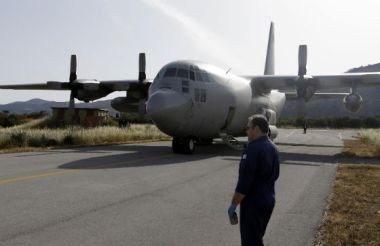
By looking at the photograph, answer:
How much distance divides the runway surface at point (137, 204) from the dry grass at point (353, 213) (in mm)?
259

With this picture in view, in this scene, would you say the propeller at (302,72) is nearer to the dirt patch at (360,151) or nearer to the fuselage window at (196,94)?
the dirt patch at (360,151)

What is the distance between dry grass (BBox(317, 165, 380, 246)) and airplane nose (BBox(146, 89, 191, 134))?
24.3 feet

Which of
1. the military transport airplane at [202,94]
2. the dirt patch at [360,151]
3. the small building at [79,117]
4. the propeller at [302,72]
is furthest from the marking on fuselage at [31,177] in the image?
the small building at [79,117]

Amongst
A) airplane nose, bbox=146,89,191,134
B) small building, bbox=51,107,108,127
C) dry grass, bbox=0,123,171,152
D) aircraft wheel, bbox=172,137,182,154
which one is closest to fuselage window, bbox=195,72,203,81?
airplane nose, bbox=146,89,191,134

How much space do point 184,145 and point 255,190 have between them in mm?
15501

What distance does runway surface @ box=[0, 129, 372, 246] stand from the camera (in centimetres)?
621

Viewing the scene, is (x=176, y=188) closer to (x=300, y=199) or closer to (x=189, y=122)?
(x=300, y=199)

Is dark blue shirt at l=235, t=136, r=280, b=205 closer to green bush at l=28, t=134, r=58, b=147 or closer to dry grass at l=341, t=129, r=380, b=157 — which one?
dry grass at l=341, t=129, r=380, b=157

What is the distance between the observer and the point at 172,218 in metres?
7.38

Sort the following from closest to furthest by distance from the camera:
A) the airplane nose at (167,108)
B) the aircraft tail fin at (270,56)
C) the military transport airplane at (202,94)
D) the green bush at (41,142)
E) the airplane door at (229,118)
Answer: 1. the airplane nose at (167,108)
2. the military transport airplane at (202,94)
3. the airplane door at (229,118)
4. the green bush at (41,142)
5. the aircraft tail fin at (270,56)

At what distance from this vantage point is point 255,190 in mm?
4453

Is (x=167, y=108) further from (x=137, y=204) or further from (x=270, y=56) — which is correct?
(x=270, y=56)

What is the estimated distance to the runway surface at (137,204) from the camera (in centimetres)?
621

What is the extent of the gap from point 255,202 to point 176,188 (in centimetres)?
613
